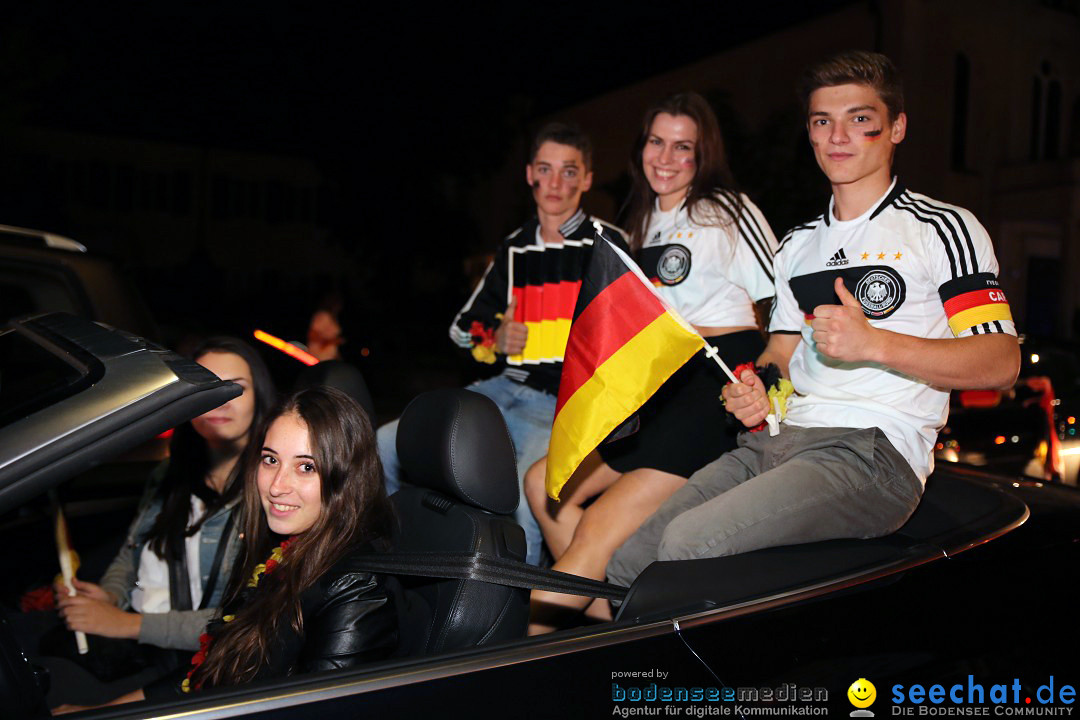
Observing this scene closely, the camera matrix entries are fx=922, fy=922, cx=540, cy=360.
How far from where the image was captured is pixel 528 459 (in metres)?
3.45

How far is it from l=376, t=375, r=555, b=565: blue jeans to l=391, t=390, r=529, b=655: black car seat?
3.11ft

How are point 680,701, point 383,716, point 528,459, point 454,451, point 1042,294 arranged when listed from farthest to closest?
point 1042,294, point 528,459, point 454,451, point 680,701, point 383,716

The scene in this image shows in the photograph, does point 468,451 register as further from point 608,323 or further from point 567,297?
point 567,297

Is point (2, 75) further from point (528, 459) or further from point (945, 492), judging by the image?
point (945, 492)

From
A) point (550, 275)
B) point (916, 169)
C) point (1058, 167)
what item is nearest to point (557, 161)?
point (550, 275)

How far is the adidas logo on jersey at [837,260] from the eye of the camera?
266 cm

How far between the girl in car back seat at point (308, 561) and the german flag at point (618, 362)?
1.69 feet

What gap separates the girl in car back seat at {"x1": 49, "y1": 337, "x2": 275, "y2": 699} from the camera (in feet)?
8.46

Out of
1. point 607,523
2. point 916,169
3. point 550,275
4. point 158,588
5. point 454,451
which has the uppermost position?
point 916,169

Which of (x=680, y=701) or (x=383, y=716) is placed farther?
(x=680, y=701)

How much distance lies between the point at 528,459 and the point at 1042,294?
1639 centimetres

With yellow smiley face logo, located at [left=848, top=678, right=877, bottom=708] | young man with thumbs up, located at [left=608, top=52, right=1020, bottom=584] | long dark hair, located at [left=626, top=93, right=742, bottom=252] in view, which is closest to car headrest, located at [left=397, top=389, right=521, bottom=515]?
young man with thumbs up, located at [left=608, top=52, right=1020, bottom=584]

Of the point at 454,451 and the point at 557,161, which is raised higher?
the point at 557,161

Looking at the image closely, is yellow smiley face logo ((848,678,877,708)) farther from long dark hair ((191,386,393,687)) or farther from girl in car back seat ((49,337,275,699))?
girl in car back seat ((49,337,275,699))
